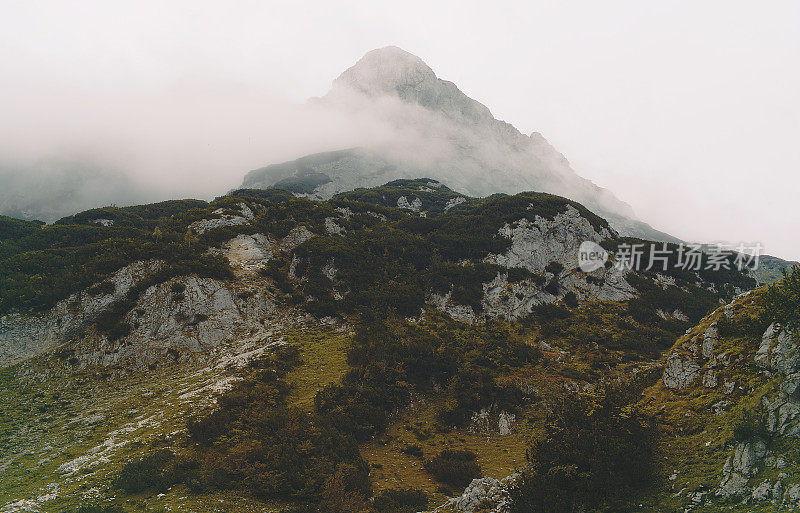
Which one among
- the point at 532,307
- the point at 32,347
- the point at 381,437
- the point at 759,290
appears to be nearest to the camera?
the point at 759,290

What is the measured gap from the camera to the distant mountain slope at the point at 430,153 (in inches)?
5625

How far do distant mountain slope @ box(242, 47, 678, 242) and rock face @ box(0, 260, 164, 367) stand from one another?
10151 cm

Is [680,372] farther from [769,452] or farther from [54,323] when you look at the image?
[54,323]

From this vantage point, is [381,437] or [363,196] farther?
[363,196]

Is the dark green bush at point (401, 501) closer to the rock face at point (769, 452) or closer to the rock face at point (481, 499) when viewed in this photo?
the rock face at point (481, 499)

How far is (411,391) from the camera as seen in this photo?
23.8 meters

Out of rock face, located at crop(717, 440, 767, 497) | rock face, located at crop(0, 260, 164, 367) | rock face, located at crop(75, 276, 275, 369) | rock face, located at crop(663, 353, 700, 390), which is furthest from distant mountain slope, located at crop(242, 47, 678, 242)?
rock face, located at crop(717, 440, 767, 497)

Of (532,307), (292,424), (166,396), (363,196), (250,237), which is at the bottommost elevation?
(166,396)

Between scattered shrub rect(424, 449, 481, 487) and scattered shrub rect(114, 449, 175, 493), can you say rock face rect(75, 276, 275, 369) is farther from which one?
scattered shrub rect(424, 449, 481, 487)

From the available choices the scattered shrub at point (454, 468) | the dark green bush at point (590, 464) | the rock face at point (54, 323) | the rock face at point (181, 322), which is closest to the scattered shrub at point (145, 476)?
the scattered shrub at point (454, 468)

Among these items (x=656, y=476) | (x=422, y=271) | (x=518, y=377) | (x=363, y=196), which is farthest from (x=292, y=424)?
(x=363, y=196)

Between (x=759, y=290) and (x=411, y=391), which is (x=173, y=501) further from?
(x=759, y=290)

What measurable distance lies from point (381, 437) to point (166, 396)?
43.2 feet

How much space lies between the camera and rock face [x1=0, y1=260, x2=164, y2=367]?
22.8 m
